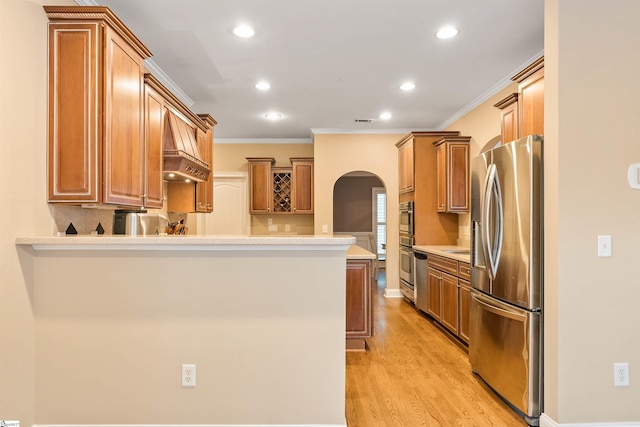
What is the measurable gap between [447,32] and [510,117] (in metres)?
0.89

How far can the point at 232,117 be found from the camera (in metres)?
5.64

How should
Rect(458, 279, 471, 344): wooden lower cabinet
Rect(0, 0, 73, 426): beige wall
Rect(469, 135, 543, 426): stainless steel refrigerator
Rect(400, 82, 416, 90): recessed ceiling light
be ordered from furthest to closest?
1. Rect(400, 82, 416, 90): recessed ceiling light
2. Rect(458, 279, 471, 344): wooden lower cabinet
3. Rect(469, 135, 543, 426): stainless steel refrigerator
4. Rect(0, 0, 73, 426): beige wall

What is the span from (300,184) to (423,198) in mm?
2212

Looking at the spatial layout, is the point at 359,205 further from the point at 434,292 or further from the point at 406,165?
the point at 434,292

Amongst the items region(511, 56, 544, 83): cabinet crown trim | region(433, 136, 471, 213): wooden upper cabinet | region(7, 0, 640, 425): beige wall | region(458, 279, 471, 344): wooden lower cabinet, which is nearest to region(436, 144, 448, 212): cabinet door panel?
region(433, 136, 471, 213): wooden upper cabinet

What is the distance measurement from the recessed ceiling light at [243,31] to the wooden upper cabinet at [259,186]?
3777mm

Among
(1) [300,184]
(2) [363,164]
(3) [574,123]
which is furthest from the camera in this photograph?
(1) [300,184]

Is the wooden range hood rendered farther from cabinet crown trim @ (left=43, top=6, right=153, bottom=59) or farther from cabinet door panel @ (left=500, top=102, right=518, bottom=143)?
cabinet door panel @ (left=500, top=102, right=518, bottom=143)

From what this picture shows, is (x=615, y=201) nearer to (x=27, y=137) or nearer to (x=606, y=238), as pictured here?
(x=606, y=238)

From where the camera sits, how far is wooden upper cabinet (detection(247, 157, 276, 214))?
269 inches

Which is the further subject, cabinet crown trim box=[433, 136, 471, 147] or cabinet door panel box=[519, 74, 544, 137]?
cabinet crown trim box=[433, 136, 471, 147]

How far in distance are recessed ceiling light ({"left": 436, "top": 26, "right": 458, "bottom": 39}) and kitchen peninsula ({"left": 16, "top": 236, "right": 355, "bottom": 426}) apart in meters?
1.91

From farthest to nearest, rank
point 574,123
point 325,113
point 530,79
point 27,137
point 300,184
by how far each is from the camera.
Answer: point 300,184, point 325,113, point 530,79, point 574,123, point 27,137

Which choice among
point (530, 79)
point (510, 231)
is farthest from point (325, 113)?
point (510, 231)
